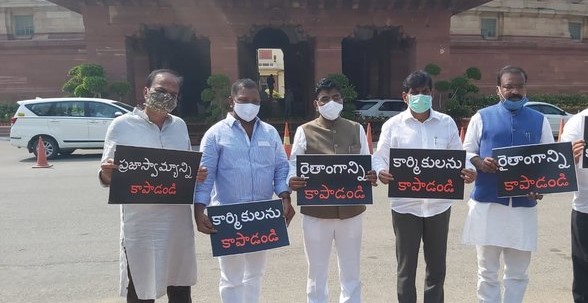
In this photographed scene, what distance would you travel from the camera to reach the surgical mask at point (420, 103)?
11.6 feet

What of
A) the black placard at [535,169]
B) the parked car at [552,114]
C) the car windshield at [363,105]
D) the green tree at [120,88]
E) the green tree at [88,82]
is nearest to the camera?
the black placard at [535,169]

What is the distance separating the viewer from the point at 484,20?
1305 inches

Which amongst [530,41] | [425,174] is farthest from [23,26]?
[425,174]

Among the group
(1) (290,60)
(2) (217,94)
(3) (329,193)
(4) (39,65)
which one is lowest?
(3) (329,193)

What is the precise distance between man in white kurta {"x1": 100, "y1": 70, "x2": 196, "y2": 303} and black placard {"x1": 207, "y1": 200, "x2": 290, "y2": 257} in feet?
0.75

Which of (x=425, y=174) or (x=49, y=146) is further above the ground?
(x=425, y=174)

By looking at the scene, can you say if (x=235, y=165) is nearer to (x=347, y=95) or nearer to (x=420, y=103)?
(x=420, y=103)

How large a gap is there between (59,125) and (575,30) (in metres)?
35.9

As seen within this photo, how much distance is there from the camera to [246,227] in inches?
134

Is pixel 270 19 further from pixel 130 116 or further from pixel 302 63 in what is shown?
pixel 130 116

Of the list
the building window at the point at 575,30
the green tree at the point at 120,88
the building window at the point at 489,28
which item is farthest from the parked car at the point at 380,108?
the building window at the point at 575,30

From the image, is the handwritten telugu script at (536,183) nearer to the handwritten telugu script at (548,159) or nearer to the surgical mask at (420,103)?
the handwritten telugu script at (548,159)

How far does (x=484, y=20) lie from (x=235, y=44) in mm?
19929

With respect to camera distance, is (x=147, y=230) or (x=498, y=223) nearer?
(x=147, y=230)
